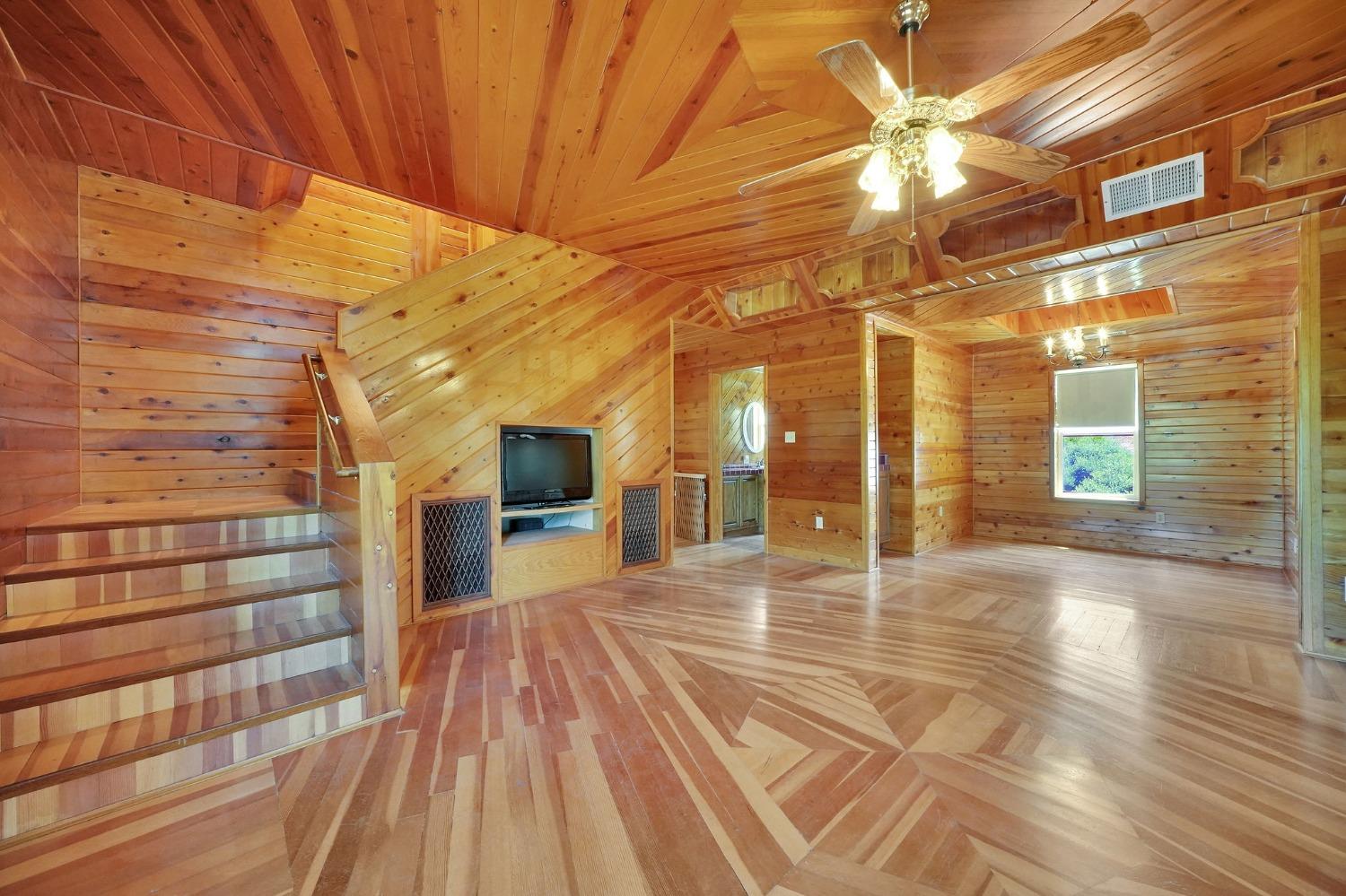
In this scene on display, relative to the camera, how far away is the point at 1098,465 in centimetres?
619

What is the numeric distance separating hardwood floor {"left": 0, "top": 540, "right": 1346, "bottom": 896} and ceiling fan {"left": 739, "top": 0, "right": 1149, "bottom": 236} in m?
2.33

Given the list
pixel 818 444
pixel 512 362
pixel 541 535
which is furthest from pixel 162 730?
pixel 818 444

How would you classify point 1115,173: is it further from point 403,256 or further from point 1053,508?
point 403,256

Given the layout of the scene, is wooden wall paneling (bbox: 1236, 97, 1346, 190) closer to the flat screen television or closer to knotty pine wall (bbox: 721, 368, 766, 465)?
the flat screen television

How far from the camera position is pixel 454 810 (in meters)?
1.72

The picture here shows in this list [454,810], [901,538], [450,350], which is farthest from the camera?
[901,538]

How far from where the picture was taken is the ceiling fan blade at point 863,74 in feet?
5.38

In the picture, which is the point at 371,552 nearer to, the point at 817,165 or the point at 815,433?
the point at 817,165

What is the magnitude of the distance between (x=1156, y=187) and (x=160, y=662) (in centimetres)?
548

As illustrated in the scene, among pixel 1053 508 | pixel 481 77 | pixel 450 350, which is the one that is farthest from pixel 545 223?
pixel 1053 508

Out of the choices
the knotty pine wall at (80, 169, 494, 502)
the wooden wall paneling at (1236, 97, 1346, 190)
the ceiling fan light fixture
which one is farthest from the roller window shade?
the knotty pine wall at (80, 169, 494, 502)

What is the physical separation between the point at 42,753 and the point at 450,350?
107 inches

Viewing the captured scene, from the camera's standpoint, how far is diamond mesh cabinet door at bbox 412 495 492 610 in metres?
3.61

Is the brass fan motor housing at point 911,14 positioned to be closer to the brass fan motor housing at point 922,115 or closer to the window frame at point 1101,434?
the brass fan motor housing at point 922,115
